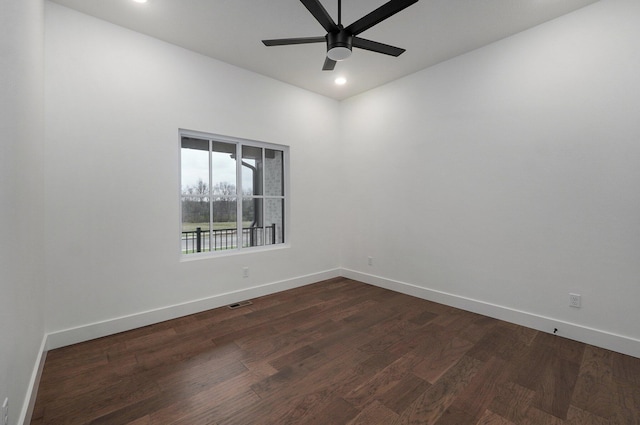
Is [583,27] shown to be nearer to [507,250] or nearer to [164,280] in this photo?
[507,250]

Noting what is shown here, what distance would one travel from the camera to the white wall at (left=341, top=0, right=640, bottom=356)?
2.44m

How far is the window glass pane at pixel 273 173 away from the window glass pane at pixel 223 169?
1.66ft

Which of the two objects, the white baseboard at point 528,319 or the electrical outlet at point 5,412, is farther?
the white baseboard at point 528,319

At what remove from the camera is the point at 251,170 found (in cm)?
397

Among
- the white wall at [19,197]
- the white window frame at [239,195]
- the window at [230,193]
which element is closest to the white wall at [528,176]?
the white window frame at [239,195]

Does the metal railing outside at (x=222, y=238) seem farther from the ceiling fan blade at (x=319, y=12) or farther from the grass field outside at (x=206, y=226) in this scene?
the ceiling fan blade at (x=319, y=12)

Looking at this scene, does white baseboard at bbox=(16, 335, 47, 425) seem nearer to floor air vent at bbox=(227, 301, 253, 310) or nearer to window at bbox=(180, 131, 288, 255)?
window at bbox=(180, 131, 288, 255)

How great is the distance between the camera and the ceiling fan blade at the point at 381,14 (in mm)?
1818

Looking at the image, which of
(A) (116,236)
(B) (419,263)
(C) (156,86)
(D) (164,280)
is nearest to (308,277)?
(B) (419,263)

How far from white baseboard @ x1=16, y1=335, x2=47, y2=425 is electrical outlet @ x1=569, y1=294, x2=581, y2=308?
161 inches

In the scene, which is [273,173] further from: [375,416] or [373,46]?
[375,416]

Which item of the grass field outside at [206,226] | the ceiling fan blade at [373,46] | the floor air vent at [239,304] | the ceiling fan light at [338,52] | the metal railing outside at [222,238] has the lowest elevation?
the floor air vent at [239,304]

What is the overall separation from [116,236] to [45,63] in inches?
62.3

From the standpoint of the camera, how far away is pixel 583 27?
2566 mm
